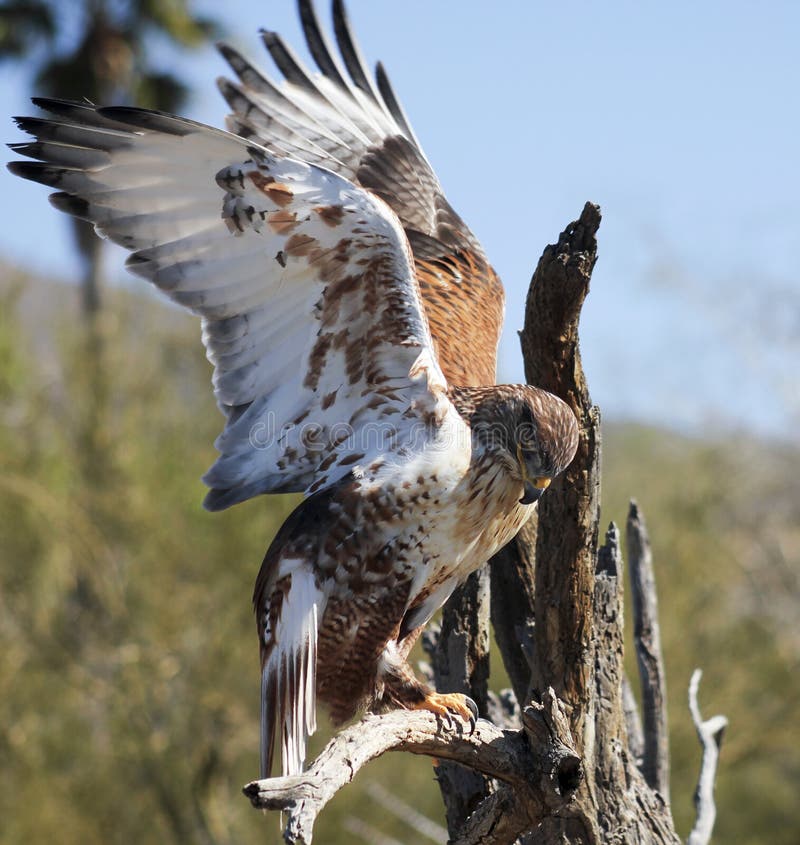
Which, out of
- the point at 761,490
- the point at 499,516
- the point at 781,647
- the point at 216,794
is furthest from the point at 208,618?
the point at 761,490

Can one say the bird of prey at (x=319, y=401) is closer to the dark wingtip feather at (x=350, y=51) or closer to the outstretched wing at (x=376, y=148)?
the outstretched wing at (x=376, y=148)

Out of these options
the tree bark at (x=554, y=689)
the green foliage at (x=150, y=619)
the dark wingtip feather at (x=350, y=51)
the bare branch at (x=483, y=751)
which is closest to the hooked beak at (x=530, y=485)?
the tree bark at (x=554, y=689)

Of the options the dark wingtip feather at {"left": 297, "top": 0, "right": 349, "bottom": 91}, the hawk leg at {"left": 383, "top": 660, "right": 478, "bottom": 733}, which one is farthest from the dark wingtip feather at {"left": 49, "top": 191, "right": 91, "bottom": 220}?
the hawk leg at {"left": 383, "top": 660, "right": 478, "bottom": 733}

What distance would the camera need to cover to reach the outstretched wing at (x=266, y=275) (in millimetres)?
3389

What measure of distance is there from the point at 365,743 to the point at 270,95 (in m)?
2.96

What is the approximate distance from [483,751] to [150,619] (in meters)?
9.76

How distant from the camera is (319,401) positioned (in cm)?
378

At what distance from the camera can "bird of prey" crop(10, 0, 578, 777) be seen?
3.41m

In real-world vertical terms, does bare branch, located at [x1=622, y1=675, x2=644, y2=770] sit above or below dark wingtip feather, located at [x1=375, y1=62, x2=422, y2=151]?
below

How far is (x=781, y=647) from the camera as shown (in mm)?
13648

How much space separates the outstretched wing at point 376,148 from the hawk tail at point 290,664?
116 cm

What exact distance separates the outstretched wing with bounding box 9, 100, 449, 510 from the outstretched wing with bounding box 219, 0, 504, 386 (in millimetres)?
Result: 636

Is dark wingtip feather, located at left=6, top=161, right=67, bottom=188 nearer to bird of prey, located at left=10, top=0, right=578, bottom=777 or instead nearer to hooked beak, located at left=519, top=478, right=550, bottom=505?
bird of prey, located at left=10, top=0, right=578, bottom=777

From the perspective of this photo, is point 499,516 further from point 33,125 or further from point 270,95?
point 270,95
